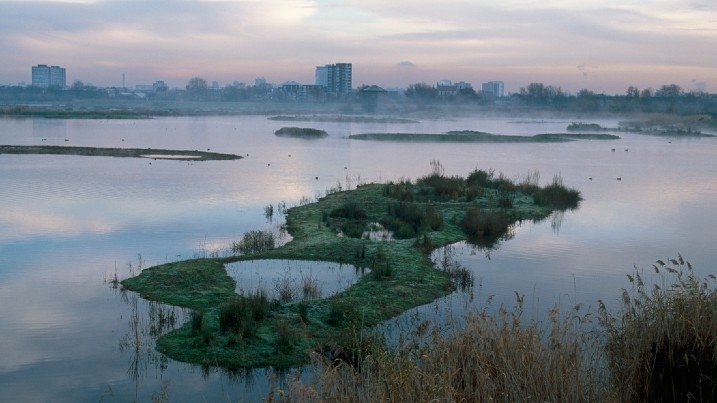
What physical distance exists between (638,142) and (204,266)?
42.3m

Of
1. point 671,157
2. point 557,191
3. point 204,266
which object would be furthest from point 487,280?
point 671,157

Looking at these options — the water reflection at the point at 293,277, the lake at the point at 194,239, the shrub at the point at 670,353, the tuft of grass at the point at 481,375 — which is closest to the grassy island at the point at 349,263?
the water reflection at the point at 293,277

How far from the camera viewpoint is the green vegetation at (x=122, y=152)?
32812 millimetres

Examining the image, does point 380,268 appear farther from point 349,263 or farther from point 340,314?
point 340,314

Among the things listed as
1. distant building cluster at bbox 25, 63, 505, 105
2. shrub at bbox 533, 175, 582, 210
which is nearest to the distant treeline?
distant building cluster at bbox 25, 63, 505, 105

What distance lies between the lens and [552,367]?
212 inches

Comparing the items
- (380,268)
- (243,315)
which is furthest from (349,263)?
(243,315)

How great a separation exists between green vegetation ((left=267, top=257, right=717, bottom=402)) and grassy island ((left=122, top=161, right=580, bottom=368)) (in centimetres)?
82

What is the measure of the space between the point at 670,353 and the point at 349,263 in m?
7.56

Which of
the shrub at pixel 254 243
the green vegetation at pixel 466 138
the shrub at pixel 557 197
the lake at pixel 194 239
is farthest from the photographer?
the green vegetation at pixel 466 138

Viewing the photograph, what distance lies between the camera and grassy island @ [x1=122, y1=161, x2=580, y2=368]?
8578mm

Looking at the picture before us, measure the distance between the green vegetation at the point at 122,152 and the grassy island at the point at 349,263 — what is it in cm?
1357

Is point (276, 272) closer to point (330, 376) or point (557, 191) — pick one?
point (330, 376)

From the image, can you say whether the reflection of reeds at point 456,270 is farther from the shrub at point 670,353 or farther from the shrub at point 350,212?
the shrub at point 670,353
